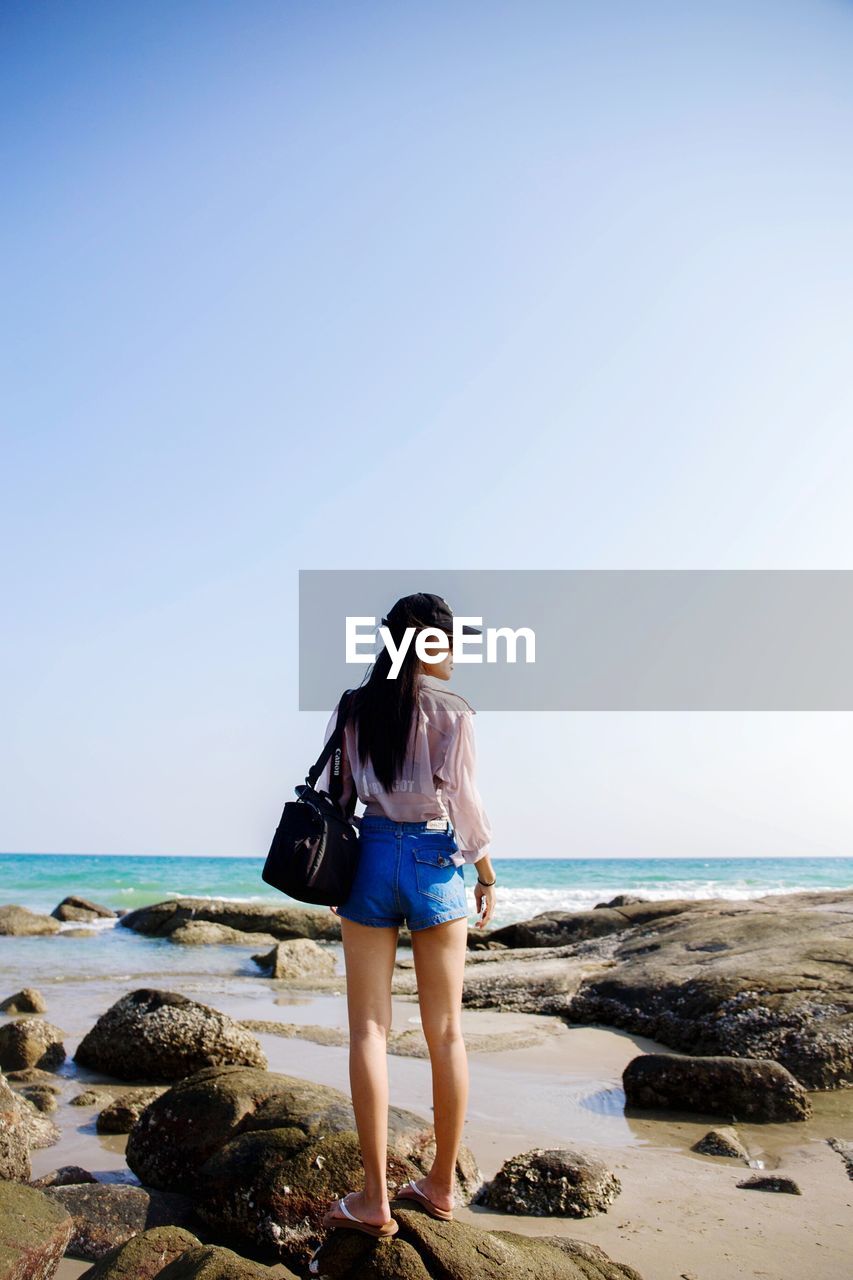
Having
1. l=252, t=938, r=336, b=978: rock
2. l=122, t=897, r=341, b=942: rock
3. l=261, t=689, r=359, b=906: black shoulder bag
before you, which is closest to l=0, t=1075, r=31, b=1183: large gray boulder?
l=261, t=689, r=359, b=906: black shoulder bag

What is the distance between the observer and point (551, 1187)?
464 cm

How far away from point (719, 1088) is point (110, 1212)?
3.89 m

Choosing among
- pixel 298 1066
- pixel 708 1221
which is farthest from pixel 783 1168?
pixel 298 1066

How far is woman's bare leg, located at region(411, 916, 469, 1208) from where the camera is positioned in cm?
381

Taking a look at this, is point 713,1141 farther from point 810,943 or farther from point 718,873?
point 718,873

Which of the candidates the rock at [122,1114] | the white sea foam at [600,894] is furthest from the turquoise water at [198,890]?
the rock at [122,1114]

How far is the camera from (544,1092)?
7098 mm

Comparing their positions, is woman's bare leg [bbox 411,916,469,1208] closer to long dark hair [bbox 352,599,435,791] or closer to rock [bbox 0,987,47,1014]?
long dark hair [bbox 352,599,435,791]

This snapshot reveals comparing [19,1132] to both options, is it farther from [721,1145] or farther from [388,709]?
[721,1145]

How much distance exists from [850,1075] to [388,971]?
4.99 m

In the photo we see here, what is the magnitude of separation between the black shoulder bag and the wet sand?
194cm

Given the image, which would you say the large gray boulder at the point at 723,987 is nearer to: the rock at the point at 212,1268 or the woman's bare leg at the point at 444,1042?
the woman's bare leg at the point at 444,1042

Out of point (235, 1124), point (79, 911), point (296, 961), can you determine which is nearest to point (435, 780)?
point (235, 1124)

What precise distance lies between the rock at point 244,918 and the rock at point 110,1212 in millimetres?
19258
